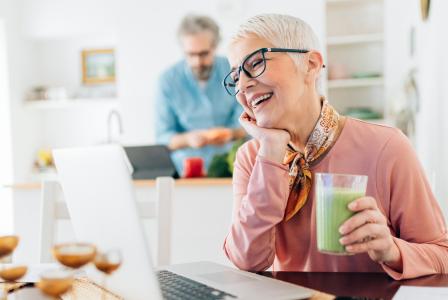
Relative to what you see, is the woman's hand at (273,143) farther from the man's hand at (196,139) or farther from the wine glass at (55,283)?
the man's hand at (196,139)

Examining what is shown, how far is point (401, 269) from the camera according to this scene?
1259 millimetres

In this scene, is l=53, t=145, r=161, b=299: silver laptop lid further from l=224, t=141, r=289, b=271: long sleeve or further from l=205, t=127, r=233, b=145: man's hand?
l=205, t=127, r=233, b=145: man's hand

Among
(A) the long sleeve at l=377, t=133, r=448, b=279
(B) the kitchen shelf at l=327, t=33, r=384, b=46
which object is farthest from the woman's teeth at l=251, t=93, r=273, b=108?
(B) the kitchen shelf at l=327, t=33, r=384, b=46

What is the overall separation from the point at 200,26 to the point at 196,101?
0.66 meters

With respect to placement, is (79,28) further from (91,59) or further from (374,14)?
(374,14)

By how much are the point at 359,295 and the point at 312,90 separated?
0.58 m

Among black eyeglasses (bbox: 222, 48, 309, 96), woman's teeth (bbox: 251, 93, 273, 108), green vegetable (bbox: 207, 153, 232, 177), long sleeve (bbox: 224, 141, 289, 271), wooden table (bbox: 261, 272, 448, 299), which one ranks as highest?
black eyeglasses (bbox: 222, 48, 309, 96)

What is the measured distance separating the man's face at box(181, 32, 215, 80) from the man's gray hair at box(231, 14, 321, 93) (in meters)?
3.84

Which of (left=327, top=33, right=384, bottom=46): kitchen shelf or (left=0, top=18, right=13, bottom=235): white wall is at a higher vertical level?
(left=327, top=33, right=384, bottom=46): kitchen shelf

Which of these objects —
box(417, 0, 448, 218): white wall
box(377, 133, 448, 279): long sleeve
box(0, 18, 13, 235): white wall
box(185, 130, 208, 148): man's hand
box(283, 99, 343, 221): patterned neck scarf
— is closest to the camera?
box(377, 133, 448, 279): long sleeve

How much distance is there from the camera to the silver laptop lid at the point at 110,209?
93 centimetres

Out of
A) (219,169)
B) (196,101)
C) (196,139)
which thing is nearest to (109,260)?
(219,169)

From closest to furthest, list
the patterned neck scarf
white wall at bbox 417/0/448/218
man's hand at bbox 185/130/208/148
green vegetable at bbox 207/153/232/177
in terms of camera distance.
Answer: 1. the patterned neck scarf
2. white wall at bbox 417/0/448/218
3. green vegetable at bbox 207/153/232/177
4. man's hand at bbox 185/130/208/148

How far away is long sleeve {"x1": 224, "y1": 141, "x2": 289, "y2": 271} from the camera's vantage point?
138 cm
